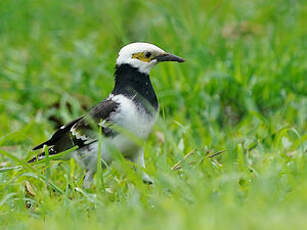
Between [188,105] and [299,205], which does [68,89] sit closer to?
[188,105]

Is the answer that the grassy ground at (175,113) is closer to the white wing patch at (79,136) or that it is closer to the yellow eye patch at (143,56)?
the white wing patch at (79,136)

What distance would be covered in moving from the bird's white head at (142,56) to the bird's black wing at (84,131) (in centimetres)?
30

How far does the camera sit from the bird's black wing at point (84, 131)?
13.0ft

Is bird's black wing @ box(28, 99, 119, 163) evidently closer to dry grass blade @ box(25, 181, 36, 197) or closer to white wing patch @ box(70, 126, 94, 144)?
white wing patch @ box(70, 126, 94, 144)

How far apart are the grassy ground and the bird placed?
0.14 meters

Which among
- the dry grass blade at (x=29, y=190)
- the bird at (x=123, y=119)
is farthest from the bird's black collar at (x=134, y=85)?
the dry grass blade at (x=29, y=190)

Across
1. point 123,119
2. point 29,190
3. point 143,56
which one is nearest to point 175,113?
point 143,56

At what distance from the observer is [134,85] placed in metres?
4.06

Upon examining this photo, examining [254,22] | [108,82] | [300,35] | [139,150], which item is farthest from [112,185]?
[254,22]

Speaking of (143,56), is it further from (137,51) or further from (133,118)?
(133,118)

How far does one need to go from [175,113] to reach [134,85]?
137cm

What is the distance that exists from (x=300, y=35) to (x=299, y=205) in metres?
4.18

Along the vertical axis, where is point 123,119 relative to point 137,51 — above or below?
below

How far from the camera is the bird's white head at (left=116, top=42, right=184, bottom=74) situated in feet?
13.4
